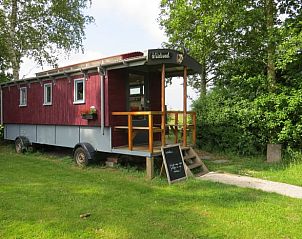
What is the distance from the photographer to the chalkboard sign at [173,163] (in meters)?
8.01

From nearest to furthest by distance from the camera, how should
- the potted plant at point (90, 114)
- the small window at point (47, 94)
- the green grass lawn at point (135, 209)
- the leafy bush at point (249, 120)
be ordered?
the green grass lawn at point (135, 209)
the potted plant at point (90, 114)
the leafy bush at point (249, 120)
the small window at point (47, 94)

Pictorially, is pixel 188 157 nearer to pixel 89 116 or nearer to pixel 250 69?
pixel 89 116

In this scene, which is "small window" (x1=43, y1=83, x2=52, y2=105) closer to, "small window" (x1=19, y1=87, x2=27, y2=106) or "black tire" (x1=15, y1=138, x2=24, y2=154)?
"small window" (x1=19, y1=87, x2=27, y2=106)

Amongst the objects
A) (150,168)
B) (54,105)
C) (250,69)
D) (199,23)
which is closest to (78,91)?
(54,105)

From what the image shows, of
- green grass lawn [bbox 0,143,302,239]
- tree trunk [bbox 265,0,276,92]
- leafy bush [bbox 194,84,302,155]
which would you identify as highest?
tree trunk [bbox 265,0,276,92]

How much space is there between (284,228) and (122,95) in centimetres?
622

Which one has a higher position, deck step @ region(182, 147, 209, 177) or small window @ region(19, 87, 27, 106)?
small window @ region(19, 87, 27, 106)

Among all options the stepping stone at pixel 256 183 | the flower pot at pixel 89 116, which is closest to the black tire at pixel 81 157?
the flower pot at pixel 89 116

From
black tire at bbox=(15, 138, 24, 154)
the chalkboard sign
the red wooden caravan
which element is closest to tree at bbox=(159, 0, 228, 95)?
the red wooden caravan

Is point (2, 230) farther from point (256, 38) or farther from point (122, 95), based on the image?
point (256, 38)

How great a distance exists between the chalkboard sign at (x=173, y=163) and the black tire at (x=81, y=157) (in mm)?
2865

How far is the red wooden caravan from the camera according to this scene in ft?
28.4

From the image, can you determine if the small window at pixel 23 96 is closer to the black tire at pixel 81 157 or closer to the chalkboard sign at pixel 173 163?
the black tire at pixel 81 157

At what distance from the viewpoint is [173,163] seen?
8.31m
